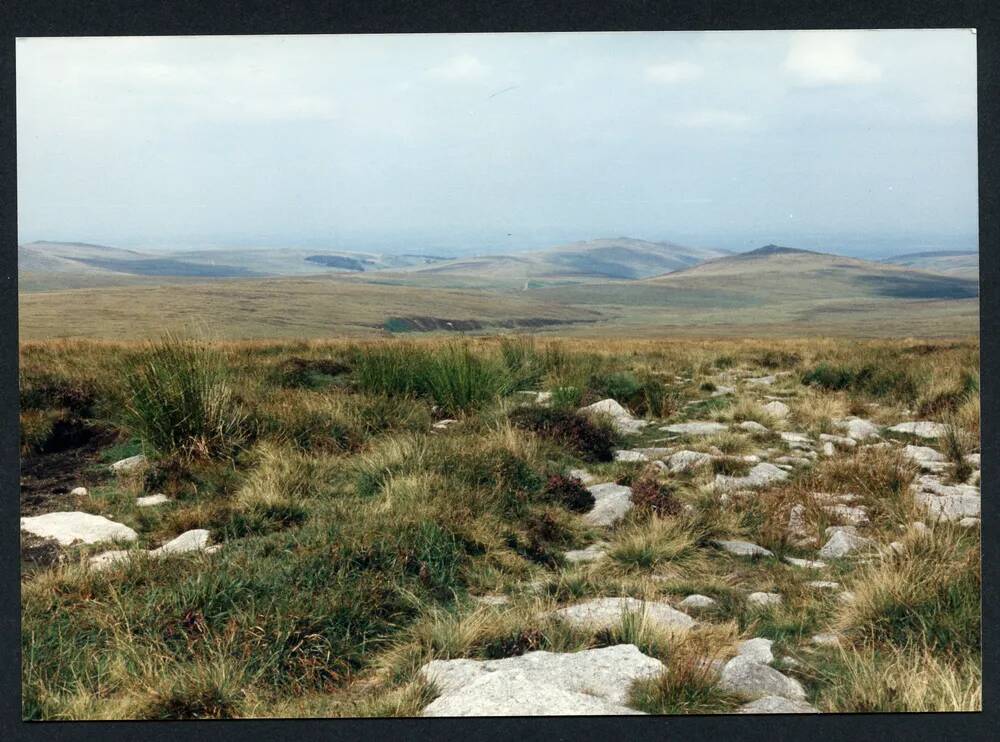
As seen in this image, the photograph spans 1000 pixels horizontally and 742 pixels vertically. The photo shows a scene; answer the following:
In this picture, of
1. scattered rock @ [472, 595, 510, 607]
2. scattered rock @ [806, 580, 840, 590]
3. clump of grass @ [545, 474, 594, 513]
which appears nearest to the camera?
scattered rock @ [472, 595, 510, 607]

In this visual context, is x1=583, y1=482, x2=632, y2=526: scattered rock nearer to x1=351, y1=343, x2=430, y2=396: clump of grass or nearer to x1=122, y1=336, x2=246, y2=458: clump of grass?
x1=351, y1=343, x2=430, y2=396: clump of grass

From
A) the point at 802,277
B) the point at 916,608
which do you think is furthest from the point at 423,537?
the point at 802,277

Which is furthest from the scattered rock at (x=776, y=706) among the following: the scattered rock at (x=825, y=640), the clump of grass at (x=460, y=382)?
the clump of grass at (x=460, y=382)

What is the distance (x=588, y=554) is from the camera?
14.1ft

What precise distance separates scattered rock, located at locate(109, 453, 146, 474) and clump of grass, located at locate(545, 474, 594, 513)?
229cm

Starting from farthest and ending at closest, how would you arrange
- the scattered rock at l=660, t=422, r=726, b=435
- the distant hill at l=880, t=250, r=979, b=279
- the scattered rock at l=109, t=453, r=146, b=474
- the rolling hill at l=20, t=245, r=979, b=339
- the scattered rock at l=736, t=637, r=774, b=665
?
the rolling hill at l=20, t=245, r=979, b=339
the scattered rock at l=660, t=422, r=726, b=435
the distant hill at l=880, t=250, r=979, b=279
the scattered rock at l=109, t=453, r=146, b=474
the scattered rock at l=736, t=637, r=774, b=665

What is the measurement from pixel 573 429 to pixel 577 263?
7.16 feet

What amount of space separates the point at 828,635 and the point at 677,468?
1.77 metres

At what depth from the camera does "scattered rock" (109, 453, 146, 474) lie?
16.0 feet

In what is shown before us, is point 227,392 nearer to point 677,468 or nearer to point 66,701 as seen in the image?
point 66,701

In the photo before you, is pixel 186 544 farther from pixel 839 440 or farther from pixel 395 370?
pixel 839 440

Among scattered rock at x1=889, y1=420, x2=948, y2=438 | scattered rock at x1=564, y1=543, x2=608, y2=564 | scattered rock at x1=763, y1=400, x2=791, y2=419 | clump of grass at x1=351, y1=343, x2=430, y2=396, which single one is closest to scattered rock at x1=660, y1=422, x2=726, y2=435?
scattered rock at x1=763, y1=400, x2=791, y2=419

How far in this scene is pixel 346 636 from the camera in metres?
3.41

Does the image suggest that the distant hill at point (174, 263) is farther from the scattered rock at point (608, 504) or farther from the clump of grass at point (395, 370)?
the scattered rock at point (608, 504)
